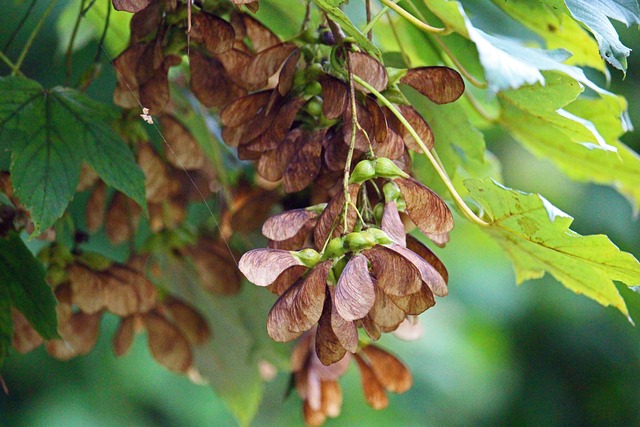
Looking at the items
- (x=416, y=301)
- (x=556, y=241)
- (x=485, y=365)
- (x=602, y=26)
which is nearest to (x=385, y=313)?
(x=416, y=301)

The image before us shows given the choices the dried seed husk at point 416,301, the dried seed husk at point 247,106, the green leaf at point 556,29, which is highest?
the dried seed husk at point 247,106

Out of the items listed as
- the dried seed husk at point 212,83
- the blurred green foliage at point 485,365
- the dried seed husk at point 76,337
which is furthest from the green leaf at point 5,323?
the blurred green foliage at point 485,365

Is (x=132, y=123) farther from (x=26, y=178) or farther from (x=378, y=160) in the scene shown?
(x=378, y=160)

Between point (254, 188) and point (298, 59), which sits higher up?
point (298, 59)

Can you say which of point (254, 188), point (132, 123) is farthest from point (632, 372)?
point (132, 123)

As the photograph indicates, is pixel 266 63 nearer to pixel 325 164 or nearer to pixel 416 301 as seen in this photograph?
pixel 325 164

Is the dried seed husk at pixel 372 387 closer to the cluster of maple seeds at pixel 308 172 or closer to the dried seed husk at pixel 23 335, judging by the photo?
the cluster of maple seeds at pixel 308 172

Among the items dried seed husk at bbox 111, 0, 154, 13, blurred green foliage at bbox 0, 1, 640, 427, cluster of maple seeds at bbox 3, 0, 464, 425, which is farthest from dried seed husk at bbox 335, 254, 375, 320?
blurred green foliage at bbox 0, 1, 640, 427
